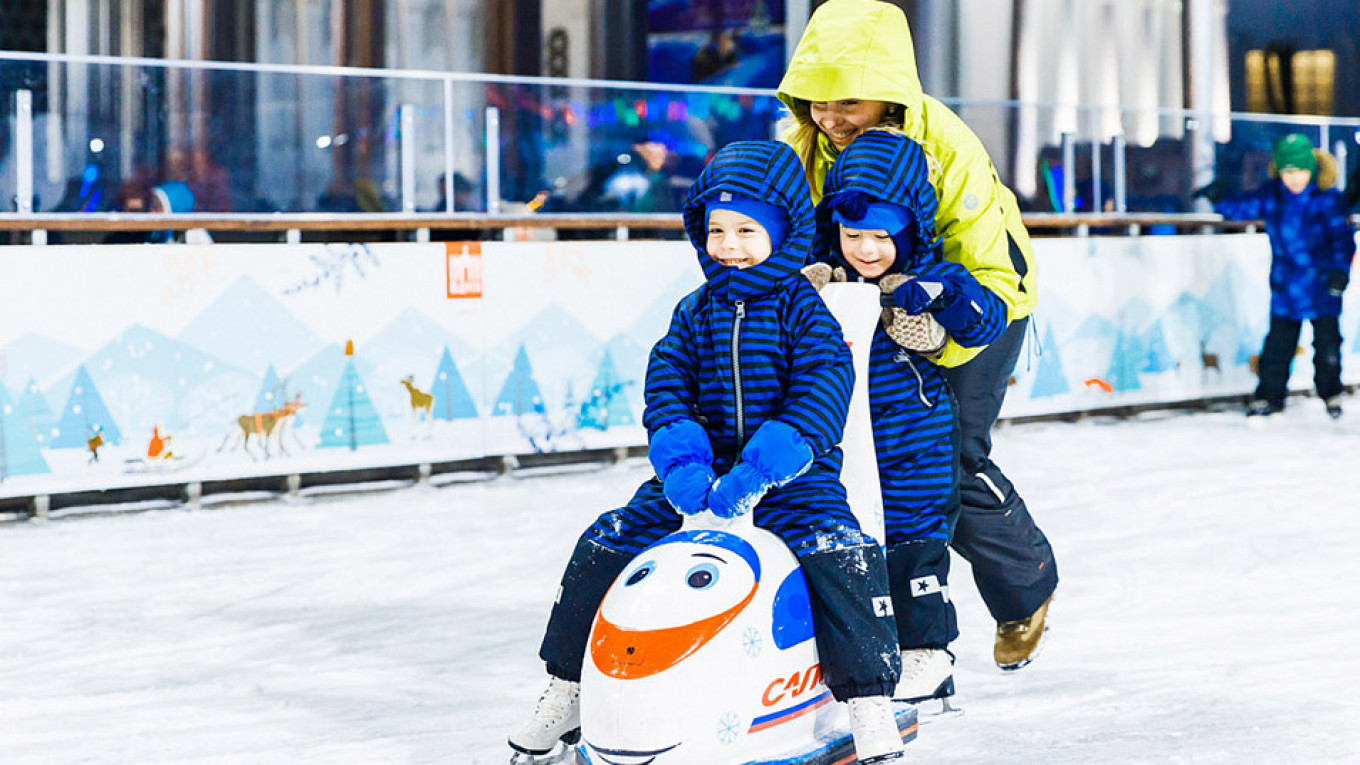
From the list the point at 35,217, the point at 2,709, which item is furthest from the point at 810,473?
the point at 35,217

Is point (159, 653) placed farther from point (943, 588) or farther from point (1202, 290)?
point (1202, 290)

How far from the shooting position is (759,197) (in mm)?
2602

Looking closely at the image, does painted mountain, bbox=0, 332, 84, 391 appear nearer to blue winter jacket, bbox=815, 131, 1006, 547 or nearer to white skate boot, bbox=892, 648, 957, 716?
blue winter jacket, bbox=815, 131, 1006, 547

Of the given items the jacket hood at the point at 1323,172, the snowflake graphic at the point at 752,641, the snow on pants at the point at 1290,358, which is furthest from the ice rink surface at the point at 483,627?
the jacket hood at the point at 1323,172

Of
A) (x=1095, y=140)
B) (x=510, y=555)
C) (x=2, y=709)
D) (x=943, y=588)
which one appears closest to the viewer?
(x=943, y=588)

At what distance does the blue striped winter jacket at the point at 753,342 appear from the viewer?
2611 mm

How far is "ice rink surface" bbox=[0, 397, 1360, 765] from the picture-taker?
308 cm

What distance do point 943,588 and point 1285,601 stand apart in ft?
5.20

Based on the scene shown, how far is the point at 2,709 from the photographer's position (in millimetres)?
3344

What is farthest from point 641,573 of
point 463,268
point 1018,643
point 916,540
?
point 463,268

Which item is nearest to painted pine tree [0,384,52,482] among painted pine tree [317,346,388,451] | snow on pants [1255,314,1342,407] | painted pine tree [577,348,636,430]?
painted pine tree [317,346,388,451]

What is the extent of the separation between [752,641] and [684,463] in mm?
292

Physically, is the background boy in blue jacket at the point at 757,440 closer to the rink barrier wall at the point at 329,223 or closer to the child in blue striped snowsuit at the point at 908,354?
the child in blue striped snowsuit at the point at 908,354

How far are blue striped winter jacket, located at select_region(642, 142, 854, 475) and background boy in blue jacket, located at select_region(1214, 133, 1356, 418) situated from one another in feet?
19.3
